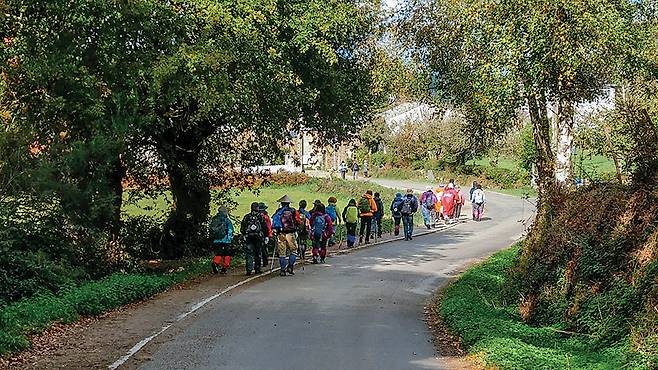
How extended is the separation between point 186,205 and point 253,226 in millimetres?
6540

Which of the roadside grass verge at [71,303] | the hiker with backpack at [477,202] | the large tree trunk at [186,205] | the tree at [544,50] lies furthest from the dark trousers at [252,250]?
the hiker with backpack at [477,202]

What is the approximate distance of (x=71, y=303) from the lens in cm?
1400

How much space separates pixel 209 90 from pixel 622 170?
Result: 8733 mm

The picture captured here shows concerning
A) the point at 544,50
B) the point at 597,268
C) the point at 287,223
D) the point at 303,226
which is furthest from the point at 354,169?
the point at 597,268

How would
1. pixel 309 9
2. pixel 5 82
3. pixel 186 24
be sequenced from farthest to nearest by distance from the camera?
pixel 309 9
pixel 186 24
pixel 5 82

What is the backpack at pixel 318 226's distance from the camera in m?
22.4

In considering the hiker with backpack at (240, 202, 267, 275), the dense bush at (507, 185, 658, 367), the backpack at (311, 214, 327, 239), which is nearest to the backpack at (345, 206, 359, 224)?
the backpack at (311, 214, 327, 239)

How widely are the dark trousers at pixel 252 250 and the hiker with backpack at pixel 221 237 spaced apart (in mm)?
623

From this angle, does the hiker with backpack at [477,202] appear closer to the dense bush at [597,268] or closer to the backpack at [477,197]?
the backpack at [477,197]

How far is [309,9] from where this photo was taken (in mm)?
20812

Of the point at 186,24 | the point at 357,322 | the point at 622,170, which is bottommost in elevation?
the point at 357,322

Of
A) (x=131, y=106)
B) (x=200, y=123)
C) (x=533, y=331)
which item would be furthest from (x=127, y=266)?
(x=533, y=331)

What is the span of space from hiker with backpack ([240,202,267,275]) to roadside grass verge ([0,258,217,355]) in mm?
1887

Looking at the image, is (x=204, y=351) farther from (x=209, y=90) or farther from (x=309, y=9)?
(x=309, y=9)
